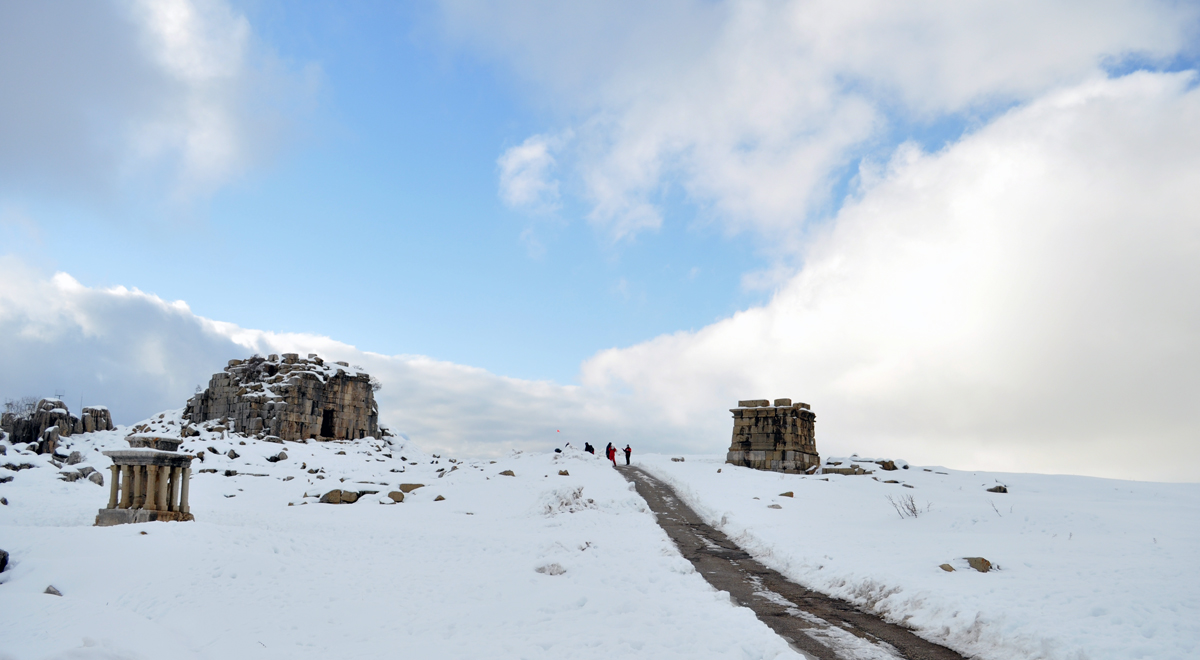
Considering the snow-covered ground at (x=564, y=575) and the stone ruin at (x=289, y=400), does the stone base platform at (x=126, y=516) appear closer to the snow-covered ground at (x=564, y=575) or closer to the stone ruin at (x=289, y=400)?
the snow-covered ground at (x=564, y=575)

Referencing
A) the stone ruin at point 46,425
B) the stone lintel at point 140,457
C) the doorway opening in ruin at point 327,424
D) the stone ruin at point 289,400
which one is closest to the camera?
the stone lintel at point 140,457

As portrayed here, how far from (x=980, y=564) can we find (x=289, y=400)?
34149 millimetres

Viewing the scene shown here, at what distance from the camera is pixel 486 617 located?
9.20 meters

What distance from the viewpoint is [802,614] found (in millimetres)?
9258

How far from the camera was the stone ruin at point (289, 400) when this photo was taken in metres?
35.0

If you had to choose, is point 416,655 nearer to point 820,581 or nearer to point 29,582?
point 29,582

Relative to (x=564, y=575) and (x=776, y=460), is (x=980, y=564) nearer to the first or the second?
(x=564, y=575)

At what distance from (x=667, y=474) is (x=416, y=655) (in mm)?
22027

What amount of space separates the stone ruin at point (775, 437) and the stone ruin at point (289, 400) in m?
22.3

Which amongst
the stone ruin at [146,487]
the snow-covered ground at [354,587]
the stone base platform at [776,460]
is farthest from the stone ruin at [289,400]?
the stone base platform at [776,460]

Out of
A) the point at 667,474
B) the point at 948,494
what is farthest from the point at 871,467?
the point at 667,474

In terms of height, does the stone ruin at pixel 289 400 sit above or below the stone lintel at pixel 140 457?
above

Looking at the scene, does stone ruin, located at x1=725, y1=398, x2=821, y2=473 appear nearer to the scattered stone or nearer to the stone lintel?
the scattered stone

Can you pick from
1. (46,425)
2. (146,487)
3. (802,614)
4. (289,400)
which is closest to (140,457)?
(146,487)
